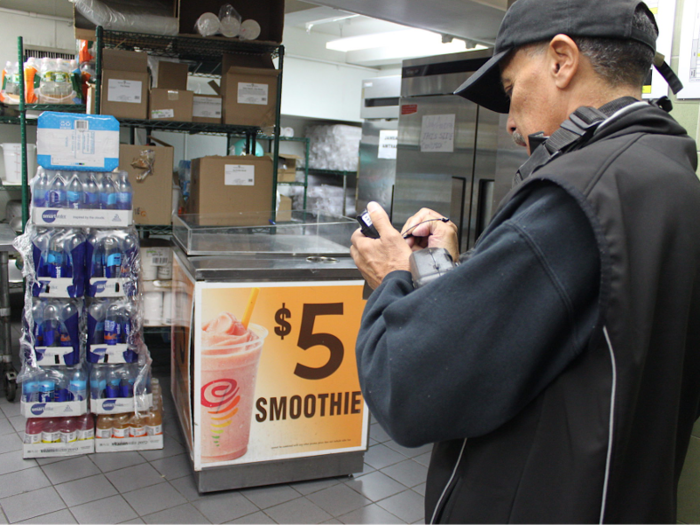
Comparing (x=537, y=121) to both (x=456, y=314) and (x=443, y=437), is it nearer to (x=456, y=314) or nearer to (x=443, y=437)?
(x=456, y=314)

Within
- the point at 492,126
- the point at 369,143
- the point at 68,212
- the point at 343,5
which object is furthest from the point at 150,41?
the point at 369,143

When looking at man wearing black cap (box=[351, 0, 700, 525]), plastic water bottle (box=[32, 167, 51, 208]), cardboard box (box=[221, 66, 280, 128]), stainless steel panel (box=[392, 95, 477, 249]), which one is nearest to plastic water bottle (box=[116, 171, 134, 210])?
plastic water bottle (box=[32, 167, 51, 208])

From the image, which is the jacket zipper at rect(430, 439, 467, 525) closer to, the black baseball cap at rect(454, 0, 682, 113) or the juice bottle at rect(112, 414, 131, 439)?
the black baseball cap at rect(454, 0, 682, 113)

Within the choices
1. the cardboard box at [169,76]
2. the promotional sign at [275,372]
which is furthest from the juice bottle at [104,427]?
the cardboard box at [169,76]

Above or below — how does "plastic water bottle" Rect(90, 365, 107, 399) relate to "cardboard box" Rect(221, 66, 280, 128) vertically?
below

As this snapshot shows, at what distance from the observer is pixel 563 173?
2.39ft

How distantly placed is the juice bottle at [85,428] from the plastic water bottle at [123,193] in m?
1.04

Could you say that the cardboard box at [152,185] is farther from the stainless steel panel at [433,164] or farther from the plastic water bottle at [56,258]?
the stainless steel panel at [433,164]

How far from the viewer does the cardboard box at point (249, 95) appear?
3695 mm

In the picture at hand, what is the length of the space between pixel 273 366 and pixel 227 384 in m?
0.20

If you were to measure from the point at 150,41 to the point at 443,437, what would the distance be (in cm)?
371

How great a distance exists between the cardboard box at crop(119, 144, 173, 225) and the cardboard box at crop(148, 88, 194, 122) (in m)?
0.20

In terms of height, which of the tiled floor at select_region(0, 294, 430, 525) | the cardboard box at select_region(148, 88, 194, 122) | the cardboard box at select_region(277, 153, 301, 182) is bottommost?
the tiled floor at select_region(0, 294, 430, 525)

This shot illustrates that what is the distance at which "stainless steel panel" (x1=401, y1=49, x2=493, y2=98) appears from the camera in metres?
3.43
